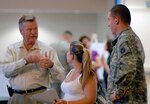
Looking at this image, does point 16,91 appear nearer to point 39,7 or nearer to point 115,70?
point 115,70

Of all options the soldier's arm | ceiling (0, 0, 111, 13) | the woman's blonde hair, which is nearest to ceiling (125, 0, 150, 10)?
ceiling (0, 0, 111, 13)

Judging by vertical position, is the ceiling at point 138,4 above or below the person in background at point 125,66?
above

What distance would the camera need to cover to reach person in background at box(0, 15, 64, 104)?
2.65 m

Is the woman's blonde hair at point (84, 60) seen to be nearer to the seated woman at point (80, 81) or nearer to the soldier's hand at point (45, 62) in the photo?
the seated woman at point (80, 81)

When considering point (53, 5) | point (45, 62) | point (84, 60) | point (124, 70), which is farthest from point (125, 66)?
point (53, 5)

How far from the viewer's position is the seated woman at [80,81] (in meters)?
2.46

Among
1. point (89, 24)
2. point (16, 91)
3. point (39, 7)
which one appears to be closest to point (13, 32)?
point (89, 24)

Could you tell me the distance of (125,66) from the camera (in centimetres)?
222

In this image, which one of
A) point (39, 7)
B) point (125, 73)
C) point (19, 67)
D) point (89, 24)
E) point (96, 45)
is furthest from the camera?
point (89, 24)

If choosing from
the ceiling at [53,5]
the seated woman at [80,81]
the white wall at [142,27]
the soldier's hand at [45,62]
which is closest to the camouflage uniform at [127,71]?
the seated woman at [80,81]

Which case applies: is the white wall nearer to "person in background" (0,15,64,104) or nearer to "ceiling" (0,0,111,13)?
"ceiling" (0,0,111,13)

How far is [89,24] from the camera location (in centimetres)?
996

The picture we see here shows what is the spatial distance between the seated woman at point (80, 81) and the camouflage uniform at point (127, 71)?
0.57 feet

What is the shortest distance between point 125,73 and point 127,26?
390 millimetres
